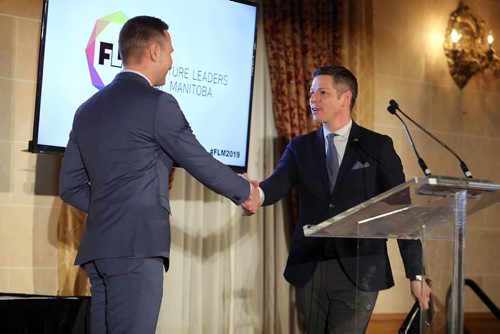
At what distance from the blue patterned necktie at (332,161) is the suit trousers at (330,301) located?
486mm

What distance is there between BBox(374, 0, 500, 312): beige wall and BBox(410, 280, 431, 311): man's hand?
3.21 metres

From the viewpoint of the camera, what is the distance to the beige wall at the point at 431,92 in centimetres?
553

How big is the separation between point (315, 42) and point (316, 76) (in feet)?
4.42

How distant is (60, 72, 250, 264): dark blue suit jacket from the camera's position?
241cm

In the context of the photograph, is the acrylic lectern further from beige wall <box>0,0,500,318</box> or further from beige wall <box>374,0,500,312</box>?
beige wall <box>374,0,500,312</box>

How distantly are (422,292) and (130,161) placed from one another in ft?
3.49

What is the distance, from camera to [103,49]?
153 inches

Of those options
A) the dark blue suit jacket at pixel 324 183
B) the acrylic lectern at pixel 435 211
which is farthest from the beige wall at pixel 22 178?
the acrylic lectern at pixel 435 211

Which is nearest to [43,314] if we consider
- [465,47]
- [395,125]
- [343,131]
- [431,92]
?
[343,131]

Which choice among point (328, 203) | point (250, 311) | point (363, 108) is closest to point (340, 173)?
point (328, 203)

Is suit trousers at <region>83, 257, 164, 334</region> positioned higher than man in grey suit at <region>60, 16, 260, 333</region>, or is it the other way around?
man in grey suit at <region>60, 16, 260, 333</region>

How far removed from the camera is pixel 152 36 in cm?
265

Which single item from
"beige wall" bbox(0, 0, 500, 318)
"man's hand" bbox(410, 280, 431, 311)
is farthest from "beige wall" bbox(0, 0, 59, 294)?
"man's hand" bbox(410, 280, 431, 311)

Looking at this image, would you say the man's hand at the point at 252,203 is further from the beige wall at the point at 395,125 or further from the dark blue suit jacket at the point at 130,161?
the beige wall at the point at 395,125
